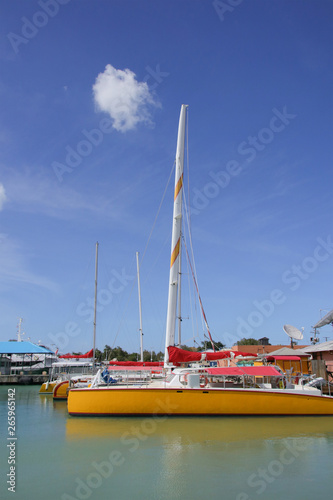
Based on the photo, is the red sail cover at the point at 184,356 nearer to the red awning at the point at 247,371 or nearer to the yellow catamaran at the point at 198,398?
the yellow catamaran at the point at 198,398

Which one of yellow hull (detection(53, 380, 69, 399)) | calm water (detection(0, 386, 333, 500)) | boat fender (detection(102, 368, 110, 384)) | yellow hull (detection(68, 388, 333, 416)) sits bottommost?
yellow hull (detection(53, 380, 69, 399))

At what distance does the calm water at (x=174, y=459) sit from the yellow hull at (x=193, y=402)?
400 millimetres

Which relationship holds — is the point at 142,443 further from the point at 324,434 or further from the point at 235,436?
the point at 324,434

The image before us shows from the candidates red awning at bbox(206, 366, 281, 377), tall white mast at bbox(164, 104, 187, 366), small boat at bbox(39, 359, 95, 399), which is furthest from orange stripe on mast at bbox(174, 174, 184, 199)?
small boat at bbox(39, 359, 95, 399)

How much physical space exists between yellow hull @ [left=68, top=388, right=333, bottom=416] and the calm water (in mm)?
400

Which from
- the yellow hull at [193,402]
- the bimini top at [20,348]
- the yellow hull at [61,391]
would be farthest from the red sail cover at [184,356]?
the bimini top at [20,348]

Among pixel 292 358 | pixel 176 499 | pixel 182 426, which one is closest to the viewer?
pixel 176 499

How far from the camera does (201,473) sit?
862cm

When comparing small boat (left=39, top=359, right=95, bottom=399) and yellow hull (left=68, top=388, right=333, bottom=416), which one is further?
small boat (left=39, top=359, right=95, bottom=399)

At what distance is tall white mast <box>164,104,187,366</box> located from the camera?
1747 cm

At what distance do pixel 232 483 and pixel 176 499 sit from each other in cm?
146

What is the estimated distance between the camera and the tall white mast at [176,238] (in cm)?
1747

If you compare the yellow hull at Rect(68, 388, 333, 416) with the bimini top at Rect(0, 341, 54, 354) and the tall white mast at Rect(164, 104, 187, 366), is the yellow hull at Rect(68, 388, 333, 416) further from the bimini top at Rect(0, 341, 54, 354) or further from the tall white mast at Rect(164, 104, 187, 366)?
the bimini top at Rect(0, 341, 54, 354)

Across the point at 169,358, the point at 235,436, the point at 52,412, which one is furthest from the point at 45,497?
the point at 52,412
